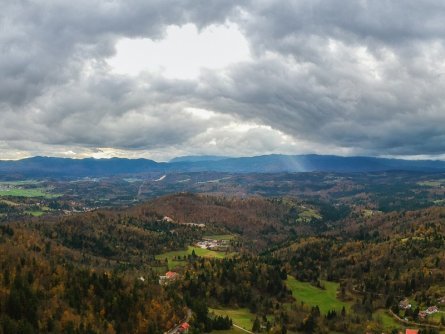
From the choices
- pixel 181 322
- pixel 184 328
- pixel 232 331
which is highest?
pixel 184 328

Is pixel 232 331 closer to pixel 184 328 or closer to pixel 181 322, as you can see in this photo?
pixel 184 328

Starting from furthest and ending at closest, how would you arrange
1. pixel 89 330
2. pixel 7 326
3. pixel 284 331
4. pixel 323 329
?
pixel 323 329
pixel 284 331
pixel 89 330
pixel 7 326

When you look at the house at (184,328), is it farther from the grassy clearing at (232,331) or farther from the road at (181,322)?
the grassy clearing at (232,331)

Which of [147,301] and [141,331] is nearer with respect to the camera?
[141,331]

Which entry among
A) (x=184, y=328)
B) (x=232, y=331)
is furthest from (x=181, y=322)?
(x=232, y=331)

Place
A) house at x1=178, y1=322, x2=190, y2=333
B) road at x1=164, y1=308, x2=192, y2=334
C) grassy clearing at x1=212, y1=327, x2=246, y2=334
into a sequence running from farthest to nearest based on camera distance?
grassy clearing at x1=212, y1=327, x2=246, y2=334 < road at x1=164, y1=308, x2=192, y2=334 < house at x1=178, y1=322, x2=190, y2=333

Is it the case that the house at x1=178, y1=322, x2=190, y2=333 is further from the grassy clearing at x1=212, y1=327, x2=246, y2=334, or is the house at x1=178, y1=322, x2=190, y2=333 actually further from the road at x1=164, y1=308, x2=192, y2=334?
the grassy clearing at x1=212, y1=327, x2=246, y2=334

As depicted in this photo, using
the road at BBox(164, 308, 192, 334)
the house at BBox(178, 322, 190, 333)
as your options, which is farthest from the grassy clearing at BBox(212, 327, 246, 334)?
the road at BBox(164, 308, 192, 334)

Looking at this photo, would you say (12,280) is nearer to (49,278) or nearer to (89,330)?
(49,278)

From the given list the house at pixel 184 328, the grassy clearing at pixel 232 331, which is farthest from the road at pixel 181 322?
the grassy clearing at pixel 232 331

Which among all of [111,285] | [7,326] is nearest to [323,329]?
[111,285]

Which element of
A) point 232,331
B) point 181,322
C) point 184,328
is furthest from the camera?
point 181,322
